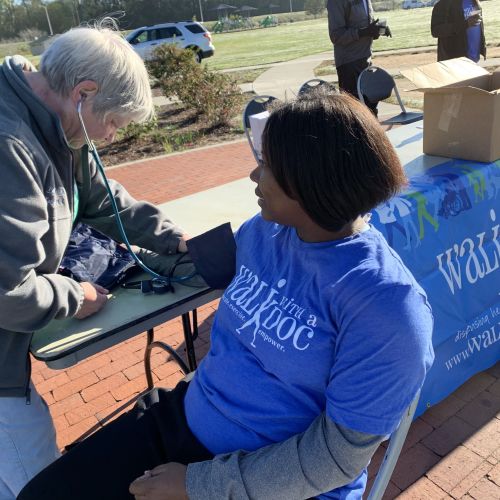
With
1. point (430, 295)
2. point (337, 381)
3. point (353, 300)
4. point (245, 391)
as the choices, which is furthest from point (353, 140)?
point (430, 295)

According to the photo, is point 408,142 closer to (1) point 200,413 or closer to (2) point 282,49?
(1) point 200,413

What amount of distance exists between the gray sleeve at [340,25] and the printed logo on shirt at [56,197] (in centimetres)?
465

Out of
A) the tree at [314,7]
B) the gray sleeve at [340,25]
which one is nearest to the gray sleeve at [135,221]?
the gray sleeve at [340,25]

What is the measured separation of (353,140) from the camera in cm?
110

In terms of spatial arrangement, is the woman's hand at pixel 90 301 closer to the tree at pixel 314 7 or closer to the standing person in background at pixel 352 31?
the standing person in background at pixel 352 31

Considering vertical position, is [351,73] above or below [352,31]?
below

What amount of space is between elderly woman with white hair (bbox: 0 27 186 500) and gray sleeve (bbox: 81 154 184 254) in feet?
0.73

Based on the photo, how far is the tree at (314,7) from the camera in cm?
6675

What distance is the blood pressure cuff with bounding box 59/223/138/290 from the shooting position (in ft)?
5.84

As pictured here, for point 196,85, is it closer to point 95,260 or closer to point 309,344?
point 95,260

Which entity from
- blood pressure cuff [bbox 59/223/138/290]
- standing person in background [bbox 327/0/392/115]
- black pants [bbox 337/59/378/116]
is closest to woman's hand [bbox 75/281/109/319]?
blood pressure cuff [bbox 59/223/138/290]

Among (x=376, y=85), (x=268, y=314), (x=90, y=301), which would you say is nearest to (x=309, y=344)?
(x=268, y=314)

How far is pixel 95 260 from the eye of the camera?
1.84 metres

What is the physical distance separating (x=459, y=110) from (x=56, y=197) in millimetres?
1929
